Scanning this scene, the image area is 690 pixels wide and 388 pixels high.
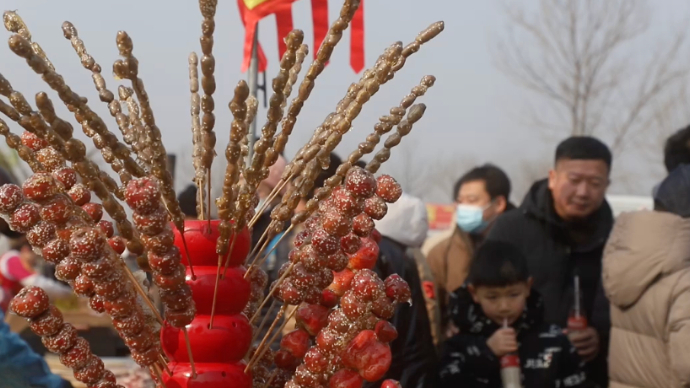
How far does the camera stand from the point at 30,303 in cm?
Answer: 103

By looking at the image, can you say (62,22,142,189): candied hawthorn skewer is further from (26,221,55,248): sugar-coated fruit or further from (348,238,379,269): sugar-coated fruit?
(348,238,379,269): sugar-coated fruit

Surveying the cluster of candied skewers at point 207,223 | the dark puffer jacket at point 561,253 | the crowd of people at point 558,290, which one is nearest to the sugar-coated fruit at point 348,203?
the cluster of candied skewers at point 207,223

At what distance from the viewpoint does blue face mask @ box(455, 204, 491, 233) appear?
13.9ft

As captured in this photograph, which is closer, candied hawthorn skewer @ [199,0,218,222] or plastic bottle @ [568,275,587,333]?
candied hawthorn skewer @ [199,0,218,222]

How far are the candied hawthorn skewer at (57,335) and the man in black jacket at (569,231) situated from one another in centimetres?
235

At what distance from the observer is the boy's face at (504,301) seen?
9.19 ft

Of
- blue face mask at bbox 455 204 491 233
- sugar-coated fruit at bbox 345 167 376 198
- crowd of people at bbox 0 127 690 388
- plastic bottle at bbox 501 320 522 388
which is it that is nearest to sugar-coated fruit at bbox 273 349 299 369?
sugar-coated fruit at bbox 345 167 376 198

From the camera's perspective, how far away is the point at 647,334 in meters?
2.65

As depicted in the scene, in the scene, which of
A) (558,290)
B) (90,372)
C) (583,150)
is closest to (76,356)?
(90,372)

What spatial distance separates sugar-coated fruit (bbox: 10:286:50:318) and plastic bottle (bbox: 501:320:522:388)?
186cm

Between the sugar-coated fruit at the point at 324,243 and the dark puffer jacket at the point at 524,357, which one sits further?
the dark puffer jacket at the point at 524,357

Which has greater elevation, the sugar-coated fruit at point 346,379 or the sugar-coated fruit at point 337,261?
the sugar-coated fruit at point 337,261

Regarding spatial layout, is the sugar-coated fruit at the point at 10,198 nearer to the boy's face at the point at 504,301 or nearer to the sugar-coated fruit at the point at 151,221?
the sugar-coated fruit at the point at 151,221

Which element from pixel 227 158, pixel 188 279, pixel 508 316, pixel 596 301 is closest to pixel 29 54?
pixel 227 158
